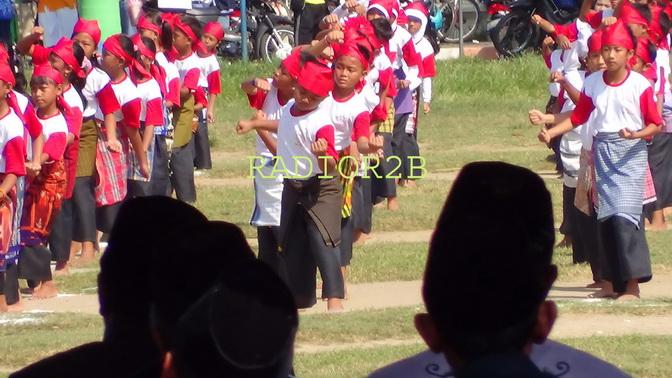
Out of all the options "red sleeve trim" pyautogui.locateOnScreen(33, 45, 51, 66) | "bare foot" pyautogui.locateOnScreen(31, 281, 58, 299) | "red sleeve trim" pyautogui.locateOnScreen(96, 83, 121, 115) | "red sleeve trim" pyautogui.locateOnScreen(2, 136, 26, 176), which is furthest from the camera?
"red sleeve trim" pyautogui.locateOnScreen(96, 83, 121, 115)

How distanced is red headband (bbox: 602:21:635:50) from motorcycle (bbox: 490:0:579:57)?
41.6 feet

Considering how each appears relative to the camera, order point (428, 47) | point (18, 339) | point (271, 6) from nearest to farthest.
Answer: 1. point (18, 339)
2. point (428, 47)
3. point (271, 6)

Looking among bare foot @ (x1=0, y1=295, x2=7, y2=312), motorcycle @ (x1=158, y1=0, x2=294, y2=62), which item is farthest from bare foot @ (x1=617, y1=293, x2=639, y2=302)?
motorcycle @ (x1=158, y1=0, x2=294, y2=62)

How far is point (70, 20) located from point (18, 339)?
9167 mm

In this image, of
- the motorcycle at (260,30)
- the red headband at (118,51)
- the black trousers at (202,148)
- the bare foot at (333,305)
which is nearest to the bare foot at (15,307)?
the bare foot at (333,305)

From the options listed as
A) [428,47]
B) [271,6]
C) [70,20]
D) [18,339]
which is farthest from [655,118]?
[271,6]

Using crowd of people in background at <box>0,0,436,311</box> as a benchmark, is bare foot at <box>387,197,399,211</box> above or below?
below

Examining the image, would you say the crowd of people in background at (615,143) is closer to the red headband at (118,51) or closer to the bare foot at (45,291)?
the red headband at (118,51)

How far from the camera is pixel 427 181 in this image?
49.5 feet

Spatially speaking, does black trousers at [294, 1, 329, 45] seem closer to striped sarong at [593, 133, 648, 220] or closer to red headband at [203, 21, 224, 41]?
red headband at [203, 21, 224, 41]

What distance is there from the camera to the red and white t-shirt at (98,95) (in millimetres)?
10906

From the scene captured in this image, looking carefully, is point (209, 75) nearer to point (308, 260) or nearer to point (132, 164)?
point (132, 164)

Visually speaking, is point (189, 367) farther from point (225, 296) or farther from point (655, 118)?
point (655, 118)

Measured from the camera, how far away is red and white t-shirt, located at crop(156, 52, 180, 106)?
40.8 feet
